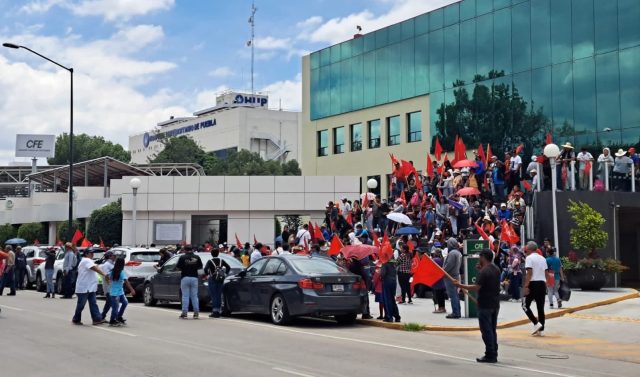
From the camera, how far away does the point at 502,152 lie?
40.0 metres

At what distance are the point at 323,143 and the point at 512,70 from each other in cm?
1753

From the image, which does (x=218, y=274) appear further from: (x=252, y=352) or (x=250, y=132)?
(x=250, y=132)

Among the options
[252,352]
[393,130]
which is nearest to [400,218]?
[252,352]

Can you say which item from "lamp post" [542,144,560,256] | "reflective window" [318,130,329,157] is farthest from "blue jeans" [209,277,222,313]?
"reflective window" [318,130,329,157]

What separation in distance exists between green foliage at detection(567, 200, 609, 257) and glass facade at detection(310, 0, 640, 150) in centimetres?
1264

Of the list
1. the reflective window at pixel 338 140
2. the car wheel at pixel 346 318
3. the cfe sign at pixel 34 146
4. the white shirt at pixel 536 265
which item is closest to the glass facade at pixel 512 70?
the reflective window at pixel 338 140

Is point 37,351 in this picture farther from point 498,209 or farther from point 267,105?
point 267,105

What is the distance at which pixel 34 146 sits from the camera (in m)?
87.0

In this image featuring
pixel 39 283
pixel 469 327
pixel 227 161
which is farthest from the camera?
pixel 227 161

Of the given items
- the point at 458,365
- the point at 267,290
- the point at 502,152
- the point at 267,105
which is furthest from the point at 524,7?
the point at 267,105

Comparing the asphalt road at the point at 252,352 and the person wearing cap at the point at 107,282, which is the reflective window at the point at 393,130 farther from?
the person wearing cap at the point at 107,282

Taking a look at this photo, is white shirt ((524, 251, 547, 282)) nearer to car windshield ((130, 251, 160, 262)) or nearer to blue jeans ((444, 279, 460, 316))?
blue jeans ((444, 279, 460, 316))

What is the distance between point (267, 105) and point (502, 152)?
3896 inches

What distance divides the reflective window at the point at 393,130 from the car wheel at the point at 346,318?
30.9 m
